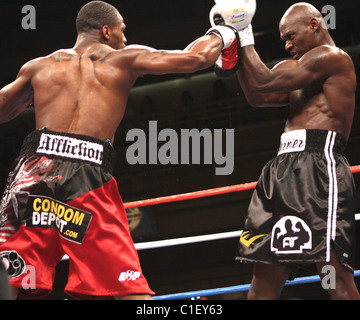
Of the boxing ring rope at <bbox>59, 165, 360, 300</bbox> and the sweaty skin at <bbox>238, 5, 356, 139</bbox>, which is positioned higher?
the sweaty skin at <bbox>238, 5, 356, 139</bbox>

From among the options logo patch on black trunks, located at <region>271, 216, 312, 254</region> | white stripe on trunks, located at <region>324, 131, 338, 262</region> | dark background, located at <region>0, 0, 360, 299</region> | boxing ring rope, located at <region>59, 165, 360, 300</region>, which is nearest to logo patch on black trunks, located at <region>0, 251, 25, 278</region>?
boxing ring rope, located at <region>59, 165, 360, 300</region>

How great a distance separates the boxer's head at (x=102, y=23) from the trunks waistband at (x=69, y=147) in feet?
1.38

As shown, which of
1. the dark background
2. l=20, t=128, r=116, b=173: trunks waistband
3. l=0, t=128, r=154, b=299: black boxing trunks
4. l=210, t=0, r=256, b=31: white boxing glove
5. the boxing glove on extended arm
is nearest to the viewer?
l=0, t=128, r=154, b=299: black boxing trunks

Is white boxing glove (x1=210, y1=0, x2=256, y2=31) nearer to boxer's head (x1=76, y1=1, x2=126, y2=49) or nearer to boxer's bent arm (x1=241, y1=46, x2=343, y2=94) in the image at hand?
boxer's bent arm (x1=241, y1=46, x2=343, y2=94)

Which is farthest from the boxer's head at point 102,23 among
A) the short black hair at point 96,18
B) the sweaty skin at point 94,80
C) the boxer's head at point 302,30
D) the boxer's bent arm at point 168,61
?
the boxer's head at point 302,30

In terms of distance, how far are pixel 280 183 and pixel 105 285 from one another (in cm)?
68

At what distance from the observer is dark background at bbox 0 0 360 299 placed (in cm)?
610

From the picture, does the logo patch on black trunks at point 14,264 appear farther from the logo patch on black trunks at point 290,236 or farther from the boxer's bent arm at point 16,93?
the logo patch on black trunks at point 290,236

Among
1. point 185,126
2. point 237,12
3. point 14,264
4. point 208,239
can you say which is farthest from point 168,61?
point 185,126

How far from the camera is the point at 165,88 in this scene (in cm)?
792

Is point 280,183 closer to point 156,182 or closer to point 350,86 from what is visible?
point 350,86

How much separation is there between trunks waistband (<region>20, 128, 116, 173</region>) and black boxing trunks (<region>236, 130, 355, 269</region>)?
545mm
